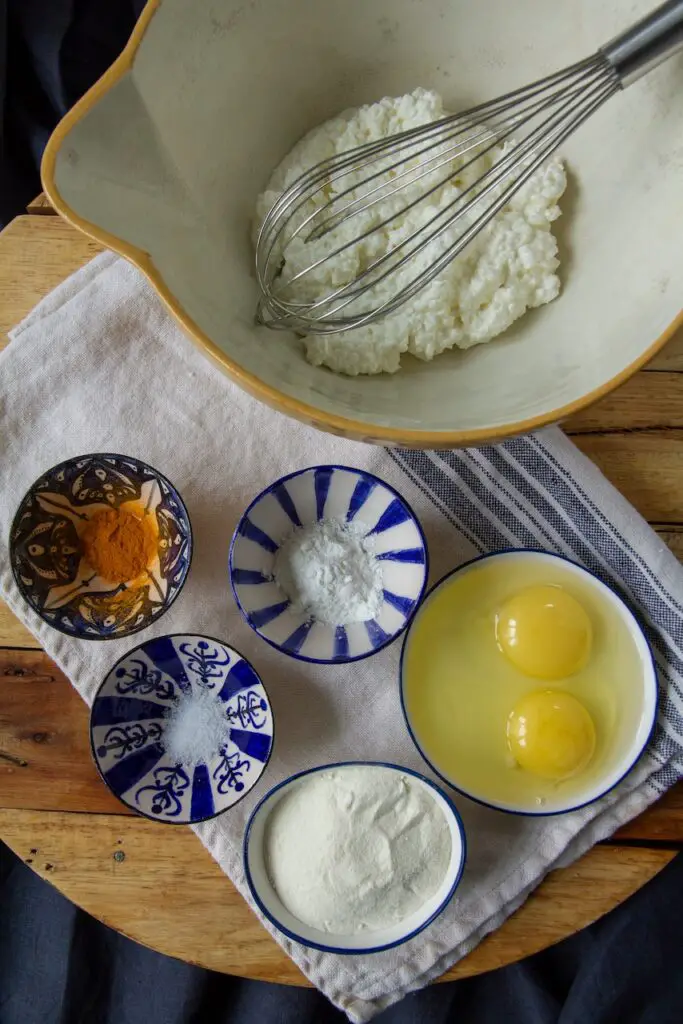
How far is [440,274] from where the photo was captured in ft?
2.30

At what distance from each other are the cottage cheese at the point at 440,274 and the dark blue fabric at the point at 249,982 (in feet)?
2.22

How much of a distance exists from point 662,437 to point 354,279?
0.36 metres

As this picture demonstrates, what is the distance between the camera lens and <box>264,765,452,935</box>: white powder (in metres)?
0.79

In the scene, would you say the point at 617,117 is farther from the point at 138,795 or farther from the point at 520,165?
the point at 138,795

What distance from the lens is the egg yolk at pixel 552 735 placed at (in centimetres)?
79

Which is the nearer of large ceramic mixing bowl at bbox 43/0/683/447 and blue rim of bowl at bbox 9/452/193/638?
large ceramic mixing bowl at bbox 43/0/683/447

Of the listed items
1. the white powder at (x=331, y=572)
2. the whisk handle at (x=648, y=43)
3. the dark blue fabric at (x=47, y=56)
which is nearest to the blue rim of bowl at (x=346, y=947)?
the white powder at (x=331, y=572)

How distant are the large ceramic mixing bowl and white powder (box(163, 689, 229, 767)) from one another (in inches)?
13.8

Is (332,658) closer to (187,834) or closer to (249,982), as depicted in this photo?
(187,834)

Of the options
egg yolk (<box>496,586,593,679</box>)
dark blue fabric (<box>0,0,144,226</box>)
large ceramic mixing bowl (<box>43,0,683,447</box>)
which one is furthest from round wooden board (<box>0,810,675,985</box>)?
dark blue fabric (<box>0,0,144,226</box>)

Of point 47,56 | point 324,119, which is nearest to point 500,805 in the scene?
point 324,119

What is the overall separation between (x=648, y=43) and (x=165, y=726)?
0.70 metres

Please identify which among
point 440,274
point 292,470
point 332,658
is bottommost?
point 332,658

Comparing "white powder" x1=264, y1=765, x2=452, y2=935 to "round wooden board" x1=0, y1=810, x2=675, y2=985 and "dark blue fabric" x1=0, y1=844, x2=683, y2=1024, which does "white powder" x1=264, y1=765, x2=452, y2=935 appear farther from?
"dark blue fabric" x1=0, y1=844, x2=683, y2=1024
